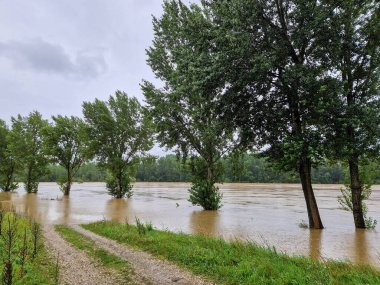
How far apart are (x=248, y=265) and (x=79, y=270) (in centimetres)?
508

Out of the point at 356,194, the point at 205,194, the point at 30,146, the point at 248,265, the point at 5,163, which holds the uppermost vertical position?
the point at 30,146

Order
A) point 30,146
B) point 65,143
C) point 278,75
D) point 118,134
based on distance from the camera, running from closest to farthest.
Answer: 1. point 278,75
2. point 118,134
3. point 65,143
4. point 30,146

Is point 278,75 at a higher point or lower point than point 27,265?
higher

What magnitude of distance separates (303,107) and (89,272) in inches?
520

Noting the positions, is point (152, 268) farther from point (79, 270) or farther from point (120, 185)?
point (120, 185)

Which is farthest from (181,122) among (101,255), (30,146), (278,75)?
(30,146)

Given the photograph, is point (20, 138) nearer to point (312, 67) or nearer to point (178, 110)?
point (178, 110)

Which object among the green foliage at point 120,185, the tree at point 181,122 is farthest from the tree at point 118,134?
the tree at point 181,122

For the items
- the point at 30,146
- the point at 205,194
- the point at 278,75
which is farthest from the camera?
the point at 30,146

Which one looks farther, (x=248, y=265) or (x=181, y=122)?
(x=181, y=122)

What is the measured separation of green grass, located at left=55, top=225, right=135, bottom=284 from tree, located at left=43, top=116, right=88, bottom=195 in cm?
3394

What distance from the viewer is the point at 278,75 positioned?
57.4ft

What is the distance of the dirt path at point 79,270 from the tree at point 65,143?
121 feet

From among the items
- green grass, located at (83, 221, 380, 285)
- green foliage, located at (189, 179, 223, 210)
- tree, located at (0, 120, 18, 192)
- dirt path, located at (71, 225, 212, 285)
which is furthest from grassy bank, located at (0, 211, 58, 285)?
tree, located at (0, 120, 18, 192)
